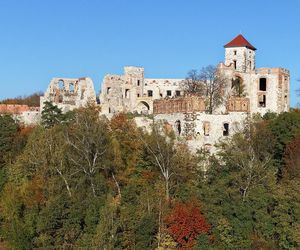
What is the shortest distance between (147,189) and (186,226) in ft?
12.9

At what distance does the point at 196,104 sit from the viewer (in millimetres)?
49406

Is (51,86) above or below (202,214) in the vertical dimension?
above

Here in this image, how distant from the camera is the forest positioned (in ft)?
131

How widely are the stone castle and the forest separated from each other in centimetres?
128

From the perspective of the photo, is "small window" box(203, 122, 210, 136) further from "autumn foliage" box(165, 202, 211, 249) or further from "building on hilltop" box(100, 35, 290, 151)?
"autumn foliage" box(165, 202, 211, 249)

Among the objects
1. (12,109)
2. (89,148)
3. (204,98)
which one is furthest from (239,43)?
(12,109)

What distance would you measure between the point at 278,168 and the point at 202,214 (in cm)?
698

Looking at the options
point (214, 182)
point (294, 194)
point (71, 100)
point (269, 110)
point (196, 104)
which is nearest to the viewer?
point (294, 194)

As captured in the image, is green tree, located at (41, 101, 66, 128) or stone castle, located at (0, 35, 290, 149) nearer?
stone castle, located at (0, 35, 290, 149)

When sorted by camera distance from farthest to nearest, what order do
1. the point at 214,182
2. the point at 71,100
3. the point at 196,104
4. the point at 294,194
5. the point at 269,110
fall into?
the point at 71,100, the point at 269,110, the point at 196,104, the point at 214,182, the point at 294,194

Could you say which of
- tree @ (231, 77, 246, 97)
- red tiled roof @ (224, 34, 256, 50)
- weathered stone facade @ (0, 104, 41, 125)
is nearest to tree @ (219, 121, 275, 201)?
tree @ (231, 77, 246, 97)

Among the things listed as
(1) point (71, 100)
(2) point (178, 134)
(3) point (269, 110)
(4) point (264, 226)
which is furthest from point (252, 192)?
(1) point (71, 100)

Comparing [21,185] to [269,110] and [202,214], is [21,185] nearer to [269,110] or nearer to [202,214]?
[202,214]

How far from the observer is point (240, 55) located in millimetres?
57531
